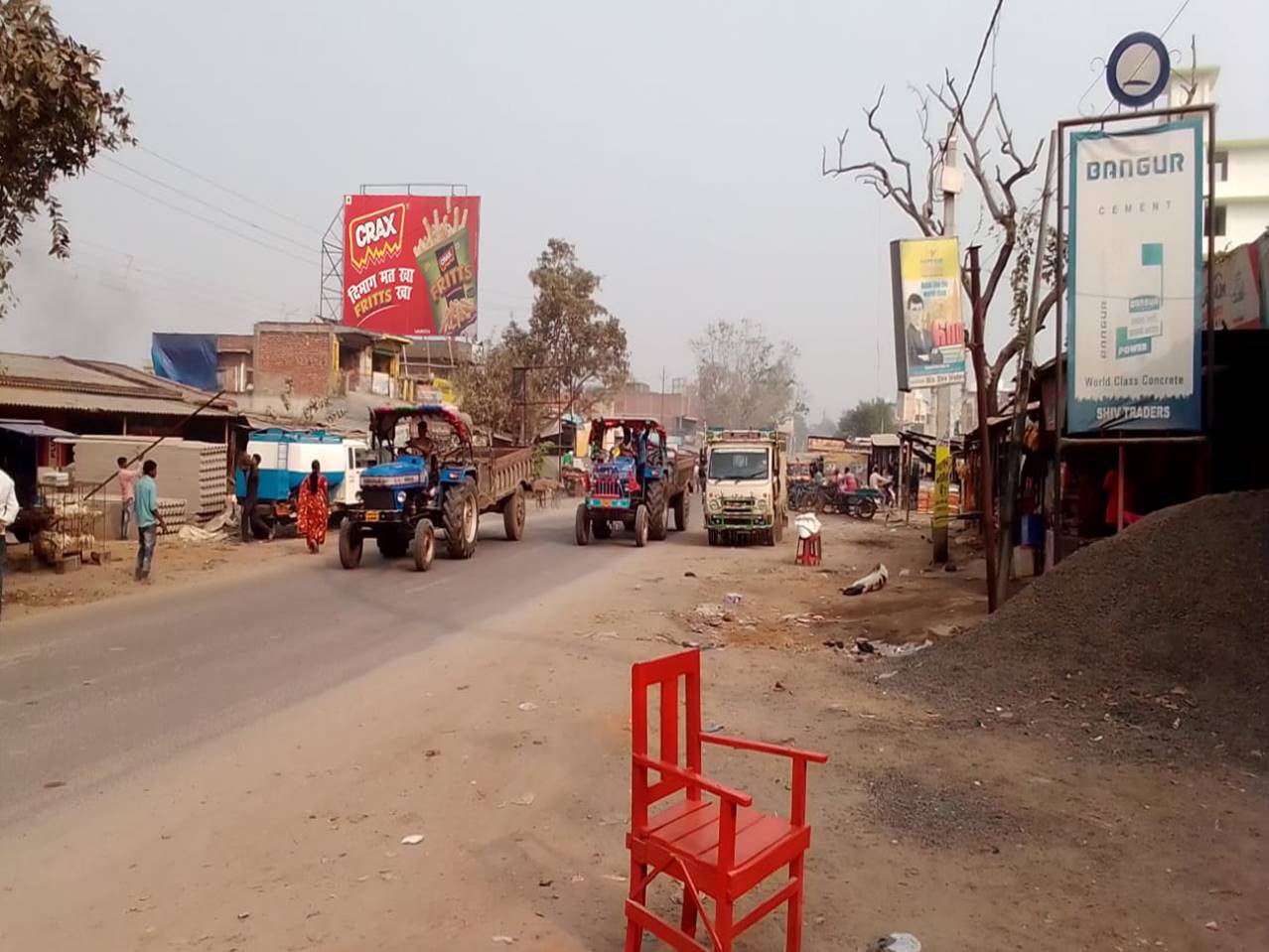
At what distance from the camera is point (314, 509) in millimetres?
18906

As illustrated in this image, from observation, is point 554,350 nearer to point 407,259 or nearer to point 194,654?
point 407,259

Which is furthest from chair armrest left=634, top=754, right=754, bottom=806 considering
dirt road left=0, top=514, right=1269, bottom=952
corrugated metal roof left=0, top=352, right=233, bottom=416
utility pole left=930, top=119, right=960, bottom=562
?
corrugated metal roof left=0, top=352, right=233, bottom=416

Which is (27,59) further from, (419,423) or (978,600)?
(978,600)

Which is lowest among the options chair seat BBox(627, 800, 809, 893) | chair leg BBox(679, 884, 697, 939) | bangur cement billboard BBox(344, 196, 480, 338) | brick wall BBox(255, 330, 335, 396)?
chair leg BBox(679, 884, 697, 939)

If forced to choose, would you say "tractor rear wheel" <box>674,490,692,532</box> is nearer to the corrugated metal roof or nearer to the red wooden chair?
the corrugated metal roof

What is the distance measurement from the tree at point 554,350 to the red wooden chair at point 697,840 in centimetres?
3846

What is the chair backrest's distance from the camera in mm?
3854

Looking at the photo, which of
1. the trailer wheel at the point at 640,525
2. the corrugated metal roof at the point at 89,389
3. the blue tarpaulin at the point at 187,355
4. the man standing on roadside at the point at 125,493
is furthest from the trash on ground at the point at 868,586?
the blue tarpaulin at the point at 187,355

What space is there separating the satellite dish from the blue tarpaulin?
1598 inches

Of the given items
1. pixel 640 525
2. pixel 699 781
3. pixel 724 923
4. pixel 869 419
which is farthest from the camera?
pixel 869 419

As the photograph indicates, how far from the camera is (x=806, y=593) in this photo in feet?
48.2

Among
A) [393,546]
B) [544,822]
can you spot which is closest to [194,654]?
[544,822]

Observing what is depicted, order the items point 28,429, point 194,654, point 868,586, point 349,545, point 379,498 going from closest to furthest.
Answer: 1. point 194,654
2. point 868,586
3. point 379,498
4. point 349,545
5. point 28,429

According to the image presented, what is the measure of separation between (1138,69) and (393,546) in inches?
521
